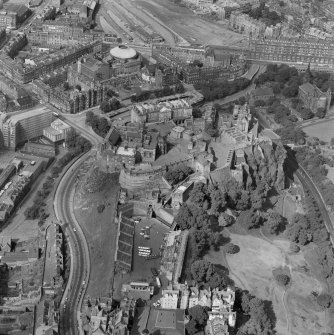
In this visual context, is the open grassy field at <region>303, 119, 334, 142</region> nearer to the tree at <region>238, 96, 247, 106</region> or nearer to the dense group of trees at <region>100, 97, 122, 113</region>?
the tree at <region>238, 96, 247, 106</region>

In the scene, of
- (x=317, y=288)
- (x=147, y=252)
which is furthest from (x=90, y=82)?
(x=317, y=288)

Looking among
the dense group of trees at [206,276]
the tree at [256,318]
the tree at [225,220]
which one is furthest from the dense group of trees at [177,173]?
the tree at [256,318]

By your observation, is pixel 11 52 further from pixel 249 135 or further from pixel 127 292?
pixel 127 292

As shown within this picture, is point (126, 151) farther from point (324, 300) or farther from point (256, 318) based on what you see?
point (324, 300)

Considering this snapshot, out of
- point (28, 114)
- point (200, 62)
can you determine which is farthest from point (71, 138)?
point (200, 62)

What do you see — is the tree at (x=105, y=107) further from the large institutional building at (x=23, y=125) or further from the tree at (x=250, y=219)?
the tree at (x=250, y=219)

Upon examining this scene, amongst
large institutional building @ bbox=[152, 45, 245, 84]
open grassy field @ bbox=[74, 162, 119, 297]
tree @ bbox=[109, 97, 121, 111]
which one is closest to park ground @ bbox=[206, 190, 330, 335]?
open grassy field @ bbox=[74, 162, 119, 297]
